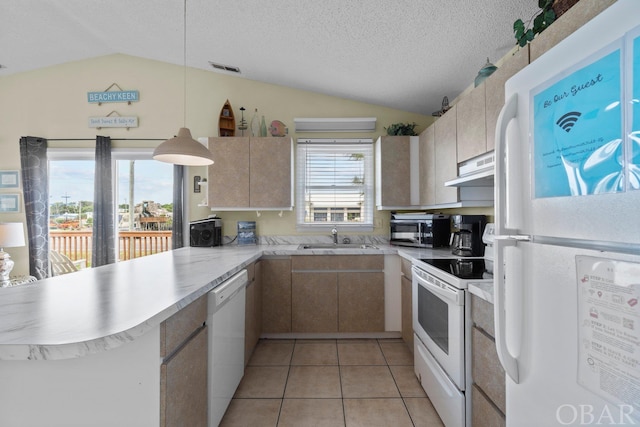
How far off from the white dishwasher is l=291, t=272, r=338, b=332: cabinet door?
83cm

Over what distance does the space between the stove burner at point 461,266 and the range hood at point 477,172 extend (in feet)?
1.88

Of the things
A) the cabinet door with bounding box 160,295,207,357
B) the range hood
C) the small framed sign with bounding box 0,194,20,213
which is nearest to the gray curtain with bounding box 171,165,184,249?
the small framed sign with bounding box 0,194,20,213

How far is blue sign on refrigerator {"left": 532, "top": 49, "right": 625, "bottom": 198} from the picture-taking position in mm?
585

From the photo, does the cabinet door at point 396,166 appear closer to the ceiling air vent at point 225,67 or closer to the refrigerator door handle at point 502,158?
the ceiling air vent at point 225,67

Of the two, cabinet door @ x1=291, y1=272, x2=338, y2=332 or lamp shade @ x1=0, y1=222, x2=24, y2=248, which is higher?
lamp shade @ x1=0, y1=222, x2=24, y2=248

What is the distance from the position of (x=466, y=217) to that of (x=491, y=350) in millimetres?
1313

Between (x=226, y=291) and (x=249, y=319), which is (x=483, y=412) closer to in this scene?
(x=226, y=291)

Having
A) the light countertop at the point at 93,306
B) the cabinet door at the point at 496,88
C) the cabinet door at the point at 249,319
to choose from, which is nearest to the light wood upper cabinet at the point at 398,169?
the cabinet door at the point at 496,88

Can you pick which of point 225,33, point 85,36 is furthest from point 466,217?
point 85,36

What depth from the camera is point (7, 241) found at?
2.97 m

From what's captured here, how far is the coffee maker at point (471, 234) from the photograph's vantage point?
228cm

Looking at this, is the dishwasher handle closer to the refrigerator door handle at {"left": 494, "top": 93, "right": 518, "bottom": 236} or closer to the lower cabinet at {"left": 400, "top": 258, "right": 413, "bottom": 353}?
the refrigerator door handle at {"left": 494, "top": 93, "right": 518, "bottom": 236}

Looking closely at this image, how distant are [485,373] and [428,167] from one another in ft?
6.36

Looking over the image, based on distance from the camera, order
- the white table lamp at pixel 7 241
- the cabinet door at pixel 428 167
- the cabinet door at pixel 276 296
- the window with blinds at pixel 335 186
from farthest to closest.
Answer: the window with blinds at pixel 335 186 → the white table lamp at pixel 7 241 → the cabinet door at pixel 276 296 → the cabinet door at pixel 428 167
